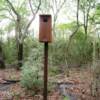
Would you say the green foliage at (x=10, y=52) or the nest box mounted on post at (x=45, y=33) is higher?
the nest box mounted on post at (x=45, y=33)

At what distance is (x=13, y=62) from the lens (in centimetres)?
1691

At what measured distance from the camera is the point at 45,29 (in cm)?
530

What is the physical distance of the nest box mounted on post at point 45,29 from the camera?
5.25 m

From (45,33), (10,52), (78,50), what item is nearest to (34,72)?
(45,33)

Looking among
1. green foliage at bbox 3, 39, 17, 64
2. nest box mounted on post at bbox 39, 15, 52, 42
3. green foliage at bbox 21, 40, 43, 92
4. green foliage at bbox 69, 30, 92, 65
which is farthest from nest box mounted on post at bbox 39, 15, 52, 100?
green foliage at bbox 3, 39, 17, 64

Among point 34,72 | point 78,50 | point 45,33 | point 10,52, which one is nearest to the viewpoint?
point 45,33

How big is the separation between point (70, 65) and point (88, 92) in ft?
20.8

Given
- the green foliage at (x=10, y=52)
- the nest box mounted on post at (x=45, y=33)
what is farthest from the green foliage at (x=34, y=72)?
the green foliage at (x=10, y=52)

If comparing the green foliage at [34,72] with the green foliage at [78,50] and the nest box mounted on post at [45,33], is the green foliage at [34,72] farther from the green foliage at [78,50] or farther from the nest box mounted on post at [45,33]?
the green foliage at [78,50]

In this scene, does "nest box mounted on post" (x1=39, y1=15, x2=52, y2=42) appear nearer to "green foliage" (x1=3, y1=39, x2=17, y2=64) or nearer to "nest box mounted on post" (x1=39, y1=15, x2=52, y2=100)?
"nest box mounted on post" (x1=39, y1=15, x2=52, y2=100)

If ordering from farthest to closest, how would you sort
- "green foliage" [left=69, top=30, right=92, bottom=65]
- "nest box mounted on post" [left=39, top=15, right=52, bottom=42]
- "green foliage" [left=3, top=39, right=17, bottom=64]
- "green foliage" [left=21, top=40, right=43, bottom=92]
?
"green foliage" [left=3, top=39, right=17, bottom=64] < "green foliage" [left=69, top=30, right=92, bottom=65] < "green foliage" [left=21, top=40, right=43, bottom=92] < "nest box mounted on post" [left=39, top=15, right=52, bottom=42]

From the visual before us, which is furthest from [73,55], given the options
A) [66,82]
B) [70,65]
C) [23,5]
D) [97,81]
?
[97,81]

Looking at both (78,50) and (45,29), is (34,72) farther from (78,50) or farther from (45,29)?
(78,50)

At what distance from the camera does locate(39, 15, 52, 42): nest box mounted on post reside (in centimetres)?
525
